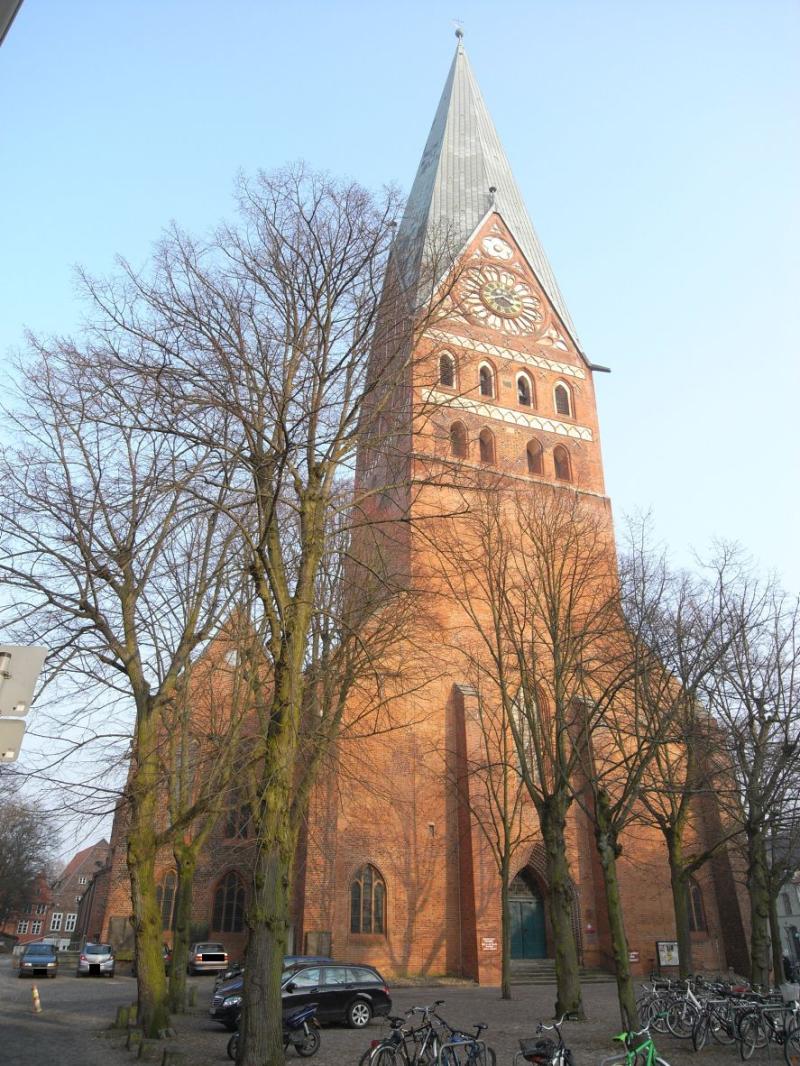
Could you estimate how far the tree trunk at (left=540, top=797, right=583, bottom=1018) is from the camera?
1323 cm

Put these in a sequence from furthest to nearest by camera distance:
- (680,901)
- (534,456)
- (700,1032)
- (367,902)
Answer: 1. (534,456)
2. (367,902)
3. (680,901)
4. (700,1032)

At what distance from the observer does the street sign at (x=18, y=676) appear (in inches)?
224

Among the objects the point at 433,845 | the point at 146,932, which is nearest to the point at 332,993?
the point at 146,932

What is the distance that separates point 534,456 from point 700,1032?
→ 72.2 ft

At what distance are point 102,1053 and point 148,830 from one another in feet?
9.61

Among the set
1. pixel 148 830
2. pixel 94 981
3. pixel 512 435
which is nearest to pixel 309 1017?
pixel 148 830

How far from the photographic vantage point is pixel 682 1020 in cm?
1287

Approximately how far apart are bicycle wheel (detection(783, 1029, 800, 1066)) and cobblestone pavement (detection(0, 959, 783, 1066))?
0.42 meters

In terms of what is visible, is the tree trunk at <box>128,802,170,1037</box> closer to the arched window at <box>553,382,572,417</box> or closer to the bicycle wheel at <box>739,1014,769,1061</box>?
the bicycle wheel at <box>739,1014,769,1061</box>

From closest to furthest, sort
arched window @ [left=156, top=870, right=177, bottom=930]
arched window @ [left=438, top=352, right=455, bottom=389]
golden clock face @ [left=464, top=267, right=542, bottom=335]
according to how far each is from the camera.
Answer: arched window @ [left=438, top=352, right=455, bottom=389]
arched window @ [left=156, top=870, right=177, bottom=930]
golden clock face @ [left=464, top=267, right=542, bottom=335]

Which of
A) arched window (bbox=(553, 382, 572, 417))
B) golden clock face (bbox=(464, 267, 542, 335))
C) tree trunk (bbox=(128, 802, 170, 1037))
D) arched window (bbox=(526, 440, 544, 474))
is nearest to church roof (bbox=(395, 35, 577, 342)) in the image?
golden clock face (bbox=(464, 267, 542, 335))

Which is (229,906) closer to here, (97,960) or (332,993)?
(97,960)

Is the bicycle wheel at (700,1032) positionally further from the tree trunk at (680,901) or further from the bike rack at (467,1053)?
the tree trunk at (680,901)

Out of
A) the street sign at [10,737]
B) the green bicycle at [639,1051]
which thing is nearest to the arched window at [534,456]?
the green bicycle at [639,1051]
